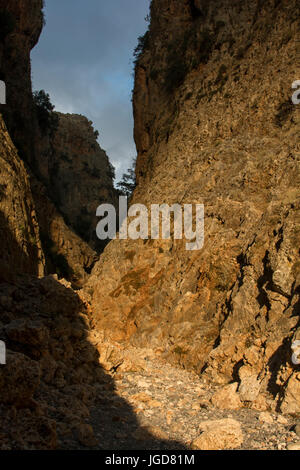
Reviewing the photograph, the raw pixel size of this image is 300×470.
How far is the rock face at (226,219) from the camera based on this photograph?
5859mm

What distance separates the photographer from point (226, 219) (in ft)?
27.0

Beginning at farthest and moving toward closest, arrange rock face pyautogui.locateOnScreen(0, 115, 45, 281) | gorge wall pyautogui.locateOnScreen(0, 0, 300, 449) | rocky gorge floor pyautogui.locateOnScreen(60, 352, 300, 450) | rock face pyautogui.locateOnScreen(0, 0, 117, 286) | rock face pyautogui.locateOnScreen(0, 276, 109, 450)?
rock face pyautogui.locateOnScreen(0, 0, 117, 286) < rock face pyautogui.locateOnScreen(0, 115, 45, 281) < gorge wall pyautogui.locateOnScreen(0, 0, 300, 449) < rocky gorge floor pyautogui.locateOnScreen(60, 352, 300, 450) < rock face pyautogui.locateOnScreen(0, 276, 109, 450)

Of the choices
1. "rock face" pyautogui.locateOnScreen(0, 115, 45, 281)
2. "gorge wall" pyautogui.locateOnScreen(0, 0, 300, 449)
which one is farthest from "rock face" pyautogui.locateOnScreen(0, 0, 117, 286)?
"gorge wall" pyautogui.locateOnScreen(0, 0, 300, 449)

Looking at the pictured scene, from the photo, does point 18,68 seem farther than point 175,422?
Yes

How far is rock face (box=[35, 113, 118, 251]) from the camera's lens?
3800cm

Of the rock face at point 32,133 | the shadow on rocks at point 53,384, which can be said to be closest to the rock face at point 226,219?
the shadow on rocks at point 53,384

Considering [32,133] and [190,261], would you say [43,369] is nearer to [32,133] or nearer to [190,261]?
[190,261]

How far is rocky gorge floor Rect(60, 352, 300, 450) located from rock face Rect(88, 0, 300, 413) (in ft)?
1.39

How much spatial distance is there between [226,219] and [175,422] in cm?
487

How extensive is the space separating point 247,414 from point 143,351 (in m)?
3.53

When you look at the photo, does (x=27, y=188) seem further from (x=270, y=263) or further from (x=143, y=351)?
(x=270, y=263)

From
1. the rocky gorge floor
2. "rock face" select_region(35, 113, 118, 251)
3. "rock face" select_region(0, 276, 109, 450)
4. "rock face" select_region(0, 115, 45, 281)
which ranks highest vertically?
"rock face" select_region(35, 113, 118, 251)

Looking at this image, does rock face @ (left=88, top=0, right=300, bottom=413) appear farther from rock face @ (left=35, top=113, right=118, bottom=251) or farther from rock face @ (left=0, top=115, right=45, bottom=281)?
rock face @ (left=35, top=113, right=118, bottom=251)

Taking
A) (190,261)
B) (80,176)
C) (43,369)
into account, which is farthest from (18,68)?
(43,369)
